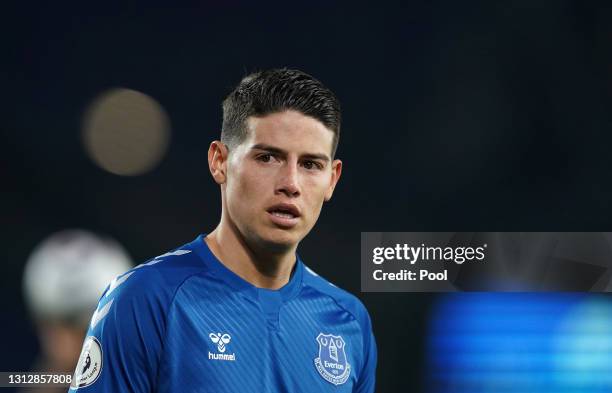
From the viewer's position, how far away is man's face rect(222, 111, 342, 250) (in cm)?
163

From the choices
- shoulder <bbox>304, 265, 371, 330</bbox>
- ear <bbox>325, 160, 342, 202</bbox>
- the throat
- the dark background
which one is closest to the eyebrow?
ear <bbox>325, 160, 342, 202</bbox>

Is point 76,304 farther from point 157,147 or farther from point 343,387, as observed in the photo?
point 343,387

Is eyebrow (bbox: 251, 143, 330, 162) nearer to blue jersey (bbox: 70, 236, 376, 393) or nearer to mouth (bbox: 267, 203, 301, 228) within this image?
mouth (bbox: 267, 203, 301, 228)

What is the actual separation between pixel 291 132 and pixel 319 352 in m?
0.52

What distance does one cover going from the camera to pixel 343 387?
5.94 feet

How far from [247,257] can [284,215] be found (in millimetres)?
165

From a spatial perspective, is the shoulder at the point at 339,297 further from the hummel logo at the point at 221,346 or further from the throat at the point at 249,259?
the hummel logo at the point at 221,346

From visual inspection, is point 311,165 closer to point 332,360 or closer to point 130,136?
point 332,360

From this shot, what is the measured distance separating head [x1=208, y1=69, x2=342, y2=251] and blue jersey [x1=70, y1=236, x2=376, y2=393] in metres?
0.15

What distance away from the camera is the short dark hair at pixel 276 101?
5.65 feet

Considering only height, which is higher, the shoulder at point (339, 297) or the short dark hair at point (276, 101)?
the short dark hair at point (276, 101)

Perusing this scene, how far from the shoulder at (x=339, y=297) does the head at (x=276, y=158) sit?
0.25 metres

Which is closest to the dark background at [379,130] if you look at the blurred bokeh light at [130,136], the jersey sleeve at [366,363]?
the blurred bokeh light at [130,136]

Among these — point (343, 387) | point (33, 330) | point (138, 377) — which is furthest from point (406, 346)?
point (138, 377)
